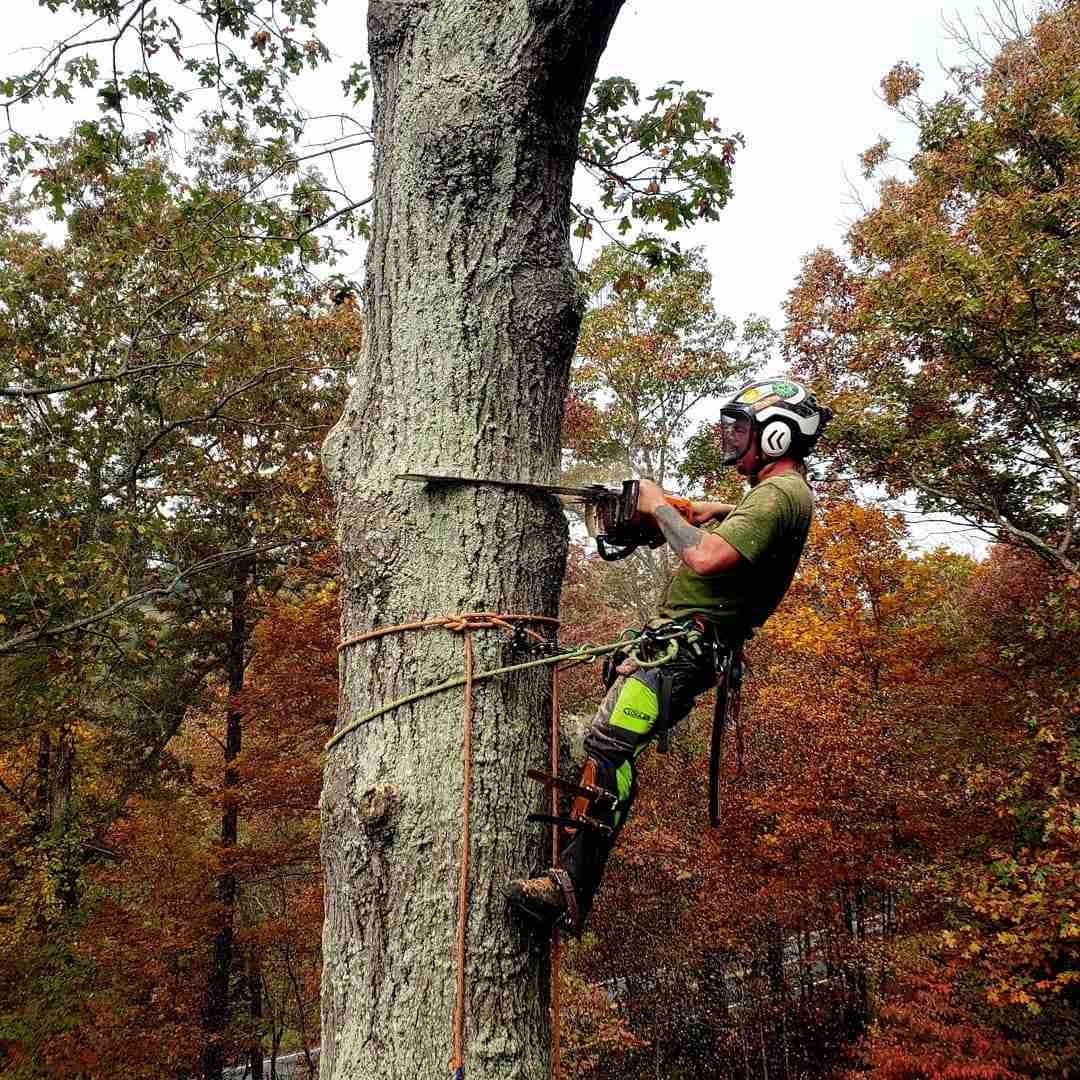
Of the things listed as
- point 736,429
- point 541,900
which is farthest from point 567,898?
point 736,429

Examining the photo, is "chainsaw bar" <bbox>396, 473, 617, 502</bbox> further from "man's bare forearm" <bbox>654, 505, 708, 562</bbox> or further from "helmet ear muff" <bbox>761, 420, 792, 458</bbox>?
"helmet ear muff" <bbox>761, 420, 792, 458</bbox>

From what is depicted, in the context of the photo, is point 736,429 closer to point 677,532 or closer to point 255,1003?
point 677,532

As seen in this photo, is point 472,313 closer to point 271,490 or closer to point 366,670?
point 366,670

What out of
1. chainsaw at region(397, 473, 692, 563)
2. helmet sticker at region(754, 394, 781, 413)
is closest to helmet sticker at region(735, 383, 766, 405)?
helmet sticker at region(754, 394, 781, 413)

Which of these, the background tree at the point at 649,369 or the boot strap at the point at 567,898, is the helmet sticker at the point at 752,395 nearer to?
the boot strap at the point at 567,898

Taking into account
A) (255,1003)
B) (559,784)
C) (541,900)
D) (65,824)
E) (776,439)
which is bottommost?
(255,1003)

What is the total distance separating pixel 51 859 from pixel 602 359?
570 inches

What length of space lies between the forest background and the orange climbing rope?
614 cm

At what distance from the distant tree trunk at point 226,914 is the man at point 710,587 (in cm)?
1038

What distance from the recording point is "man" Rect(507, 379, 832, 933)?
7.05 feet

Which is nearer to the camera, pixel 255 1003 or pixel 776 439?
pixel 776 439

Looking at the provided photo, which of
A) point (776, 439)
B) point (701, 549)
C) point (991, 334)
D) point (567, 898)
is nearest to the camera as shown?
point (567, 898)

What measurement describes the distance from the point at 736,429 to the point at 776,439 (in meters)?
0.13

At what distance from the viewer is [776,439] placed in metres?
2.53
